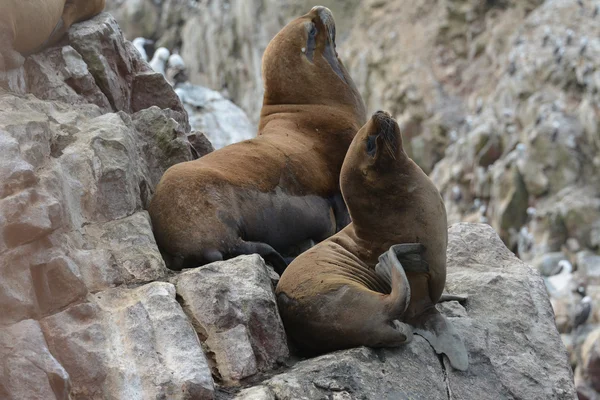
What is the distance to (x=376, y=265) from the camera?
16.1 feet

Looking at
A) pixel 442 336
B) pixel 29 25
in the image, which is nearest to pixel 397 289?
pixel 442 336

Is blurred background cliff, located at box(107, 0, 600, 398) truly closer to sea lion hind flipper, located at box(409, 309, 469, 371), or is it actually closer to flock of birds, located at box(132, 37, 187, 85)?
flock of birds, located at box(132, 37, 187, 85)

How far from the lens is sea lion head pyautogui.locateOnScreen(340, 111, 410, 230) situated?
16.0ft

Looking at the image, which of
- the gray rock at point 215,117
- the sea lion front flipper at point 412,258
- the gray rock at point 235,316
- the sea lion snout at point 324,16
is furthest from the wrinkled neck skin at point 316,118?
the gray rock at point 215,117

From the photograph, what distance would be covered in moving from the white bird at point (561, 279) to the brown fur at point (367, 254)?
61.2ft

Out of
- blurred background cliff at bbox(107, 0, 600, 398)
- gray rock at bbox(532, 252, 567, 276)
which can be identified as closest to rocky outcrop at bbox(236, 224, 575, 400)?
blurred background cliff at bbox(107, 0, 600, 398)

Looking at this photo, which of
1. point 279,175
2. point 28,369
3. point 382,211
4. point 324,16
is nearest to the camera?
point 28,369

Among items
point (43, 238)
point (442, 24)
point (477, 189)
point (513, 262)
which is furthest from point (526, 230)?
point (43, 238)

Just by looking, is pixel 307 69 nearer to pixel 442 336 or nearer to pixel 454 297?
pixel 454 297

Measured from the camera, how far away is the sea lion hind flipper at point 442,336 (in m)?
4.82

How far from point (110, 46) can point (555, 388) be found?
142 inches

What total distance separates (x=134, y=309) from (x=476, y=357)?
70.5 inches

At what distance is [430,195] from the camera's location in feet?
16.4

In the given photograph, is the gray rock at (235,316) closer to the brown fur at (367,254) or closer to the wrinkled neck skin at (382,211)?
the brown fur at (367,254)
